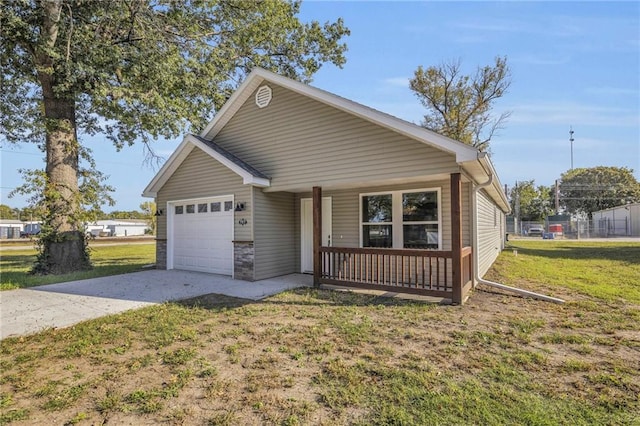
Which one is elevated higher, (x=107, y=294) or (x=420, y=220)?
(x=420, y=220)

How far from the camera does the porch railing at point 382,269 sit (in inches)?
261

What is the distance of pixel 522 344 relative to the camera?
416cm

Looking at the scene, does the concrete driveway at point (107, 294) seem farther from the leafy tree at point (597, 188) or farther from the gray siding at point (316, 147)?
the leafy tree at point (597, 188)

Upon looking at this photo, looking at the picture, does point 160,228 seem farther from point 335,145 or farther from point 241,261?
point 335,145

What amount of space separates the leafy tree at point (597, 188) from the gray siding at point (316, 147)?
177ft

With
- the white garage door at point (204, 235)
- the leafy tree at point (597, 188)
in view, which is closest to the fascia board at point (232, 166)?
the white garage door at point (204, 235)

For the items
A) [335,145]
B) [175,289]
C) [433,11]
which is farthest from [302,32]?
[175,289]

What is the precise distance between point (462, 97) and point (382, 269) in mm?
20877

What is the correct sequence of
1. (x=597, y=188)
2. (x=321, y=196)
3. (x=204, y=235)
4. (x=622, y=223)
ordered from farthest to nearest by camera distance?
(x=597, y=188), (x=622, y=223), (x=204, y=235), (x=321, y=196)

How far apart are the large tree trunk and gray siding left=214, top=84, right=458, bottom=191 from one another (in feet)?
15.8

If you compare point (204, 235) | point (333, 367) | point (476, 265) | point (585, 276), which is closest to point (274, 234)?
point (204, 235)

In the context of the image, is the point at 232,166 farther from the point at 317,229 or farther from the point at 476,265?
the point at 476,265

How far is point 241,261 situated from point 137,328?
151 inches

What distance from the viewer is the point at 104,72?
9891mm
